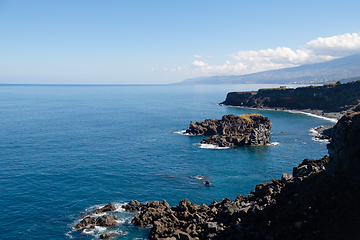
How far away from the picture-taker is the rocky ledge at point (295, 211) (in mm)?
32438

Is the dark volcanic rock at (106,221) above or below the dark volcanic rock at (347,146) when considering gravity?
below

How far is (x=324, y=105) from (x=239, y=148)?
13410cm

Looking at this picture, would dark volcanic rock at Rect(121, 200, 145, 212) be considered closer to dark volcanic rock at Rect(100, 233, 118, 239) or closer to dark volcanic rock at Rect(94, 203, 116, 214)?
dark volcanic rock at Rect(94, 203, 116, 214)

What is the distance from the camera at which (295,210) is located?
3609cm

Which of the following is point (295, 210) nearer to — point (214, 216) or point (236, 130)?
point (214, 216)

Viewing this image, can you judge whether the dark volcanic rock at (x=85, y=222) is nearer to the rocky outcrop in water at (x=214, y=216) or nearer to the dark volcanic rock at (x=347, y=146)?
the rocky outcrop in water at (x=214, y=216)

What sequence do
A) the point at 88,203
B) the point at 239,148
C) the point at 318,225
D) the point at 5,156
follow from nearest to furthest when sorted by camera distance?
the point at 318,225
the point at 88,203
the point at 5,156
the point at 239,148

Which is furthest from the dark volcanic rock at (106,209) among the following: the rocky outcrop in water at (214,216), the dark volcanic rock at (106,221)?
the rocky outcrop in water at (214,216)

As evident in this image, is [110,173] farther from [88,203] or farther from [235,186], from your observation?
[235,186]

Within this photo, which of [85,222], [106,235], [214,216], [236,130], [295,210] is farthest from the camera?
[236,130]

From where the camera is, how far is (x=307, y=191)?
1526 inches

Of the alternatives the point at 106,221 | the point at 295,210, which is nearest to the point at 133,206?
the point at 106,221

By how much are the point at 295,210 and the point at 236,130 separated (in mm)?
81168

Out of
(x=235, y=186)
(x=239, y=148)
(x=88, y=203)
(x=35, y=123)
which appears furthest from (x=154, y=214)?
(x=35, y=123)
